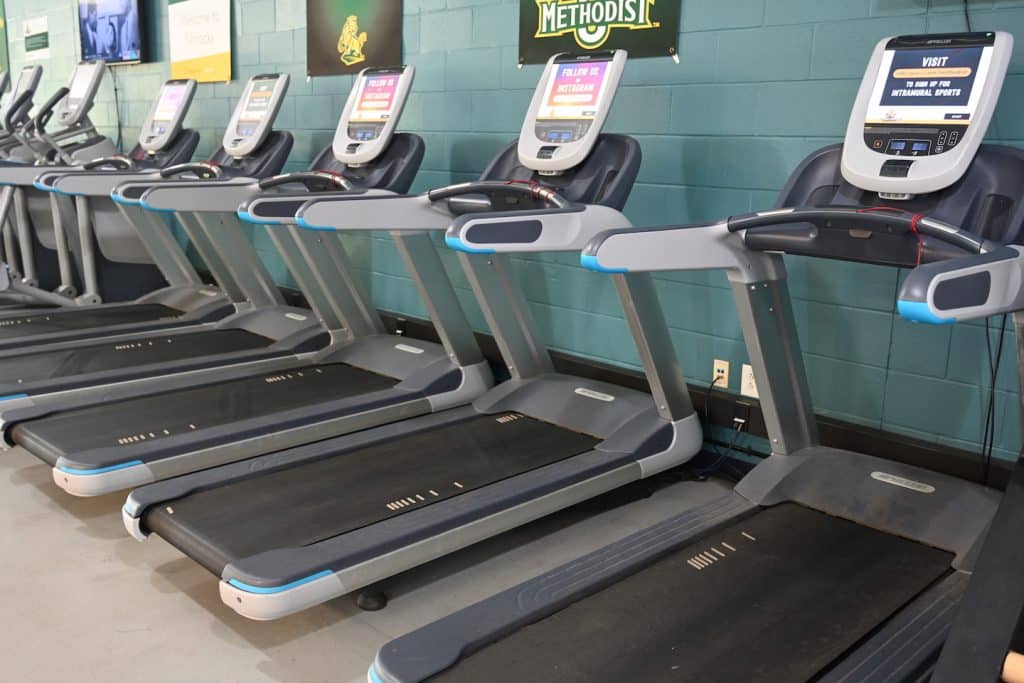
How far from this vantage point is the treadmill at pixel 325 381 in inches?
127

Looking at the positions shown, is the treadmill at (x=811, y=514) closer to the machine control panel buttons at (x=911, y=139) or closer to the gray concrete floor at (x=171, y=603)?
the machine control panel buttons at (x=911, y=139)

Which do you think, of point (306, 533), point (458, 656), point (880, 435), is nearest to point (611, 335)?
point (880, 435)

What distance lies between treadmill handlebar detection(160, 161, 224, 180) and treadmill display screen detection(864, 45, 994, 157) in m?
3.58

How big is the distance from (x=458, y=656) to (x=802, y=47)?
7.91ft

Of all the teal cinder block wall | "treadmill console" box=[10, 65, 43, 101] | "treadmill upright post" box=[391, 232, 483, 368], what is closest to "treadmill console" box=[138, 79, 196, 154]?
"treadmill console" box=[10, 65, 43, 101]

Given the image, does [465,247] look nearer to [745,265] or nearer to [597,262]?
[597,262]

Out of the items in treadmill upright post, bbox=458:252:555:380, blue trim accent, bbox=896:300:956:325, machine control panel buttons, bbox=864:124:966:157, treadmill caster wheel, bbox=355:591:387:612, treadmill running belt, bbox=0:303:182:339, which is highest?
machine control panel buttons, bbox=864:124:966:157

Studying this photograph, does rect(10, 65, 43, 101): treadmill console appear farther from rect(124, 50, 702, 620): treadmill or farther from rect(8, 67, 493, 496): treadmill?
rect(124, 50, 702, 620): treadmill

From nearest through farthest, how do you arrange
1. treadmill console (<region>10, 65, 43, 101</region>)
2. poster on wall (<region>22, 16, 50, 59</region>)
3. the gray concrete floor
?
the gray concrete floor < treadmill console (<region>10, 65, 43, 101</region>) < poster on wall (<region>22, 16, 50, 59</region>)

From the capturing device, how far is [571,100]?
345 cm

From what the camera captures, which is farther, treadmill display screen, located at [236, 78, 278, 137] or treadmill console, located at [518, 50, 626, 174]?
treadmill display screen, located at [236, 78, 278, 137]

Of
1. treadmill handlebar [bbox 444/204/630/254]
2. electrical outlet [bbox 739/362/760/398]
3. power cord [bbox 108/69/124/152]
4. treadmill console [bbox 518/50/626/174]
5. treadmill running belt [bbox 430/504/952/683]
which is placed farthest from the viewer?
power cord [bbox 108/69/124/152]

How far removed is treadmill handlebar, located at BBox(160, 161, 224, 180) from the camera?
195 inches

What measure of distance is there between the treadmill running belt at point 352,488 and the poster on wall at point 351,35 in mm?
2249
